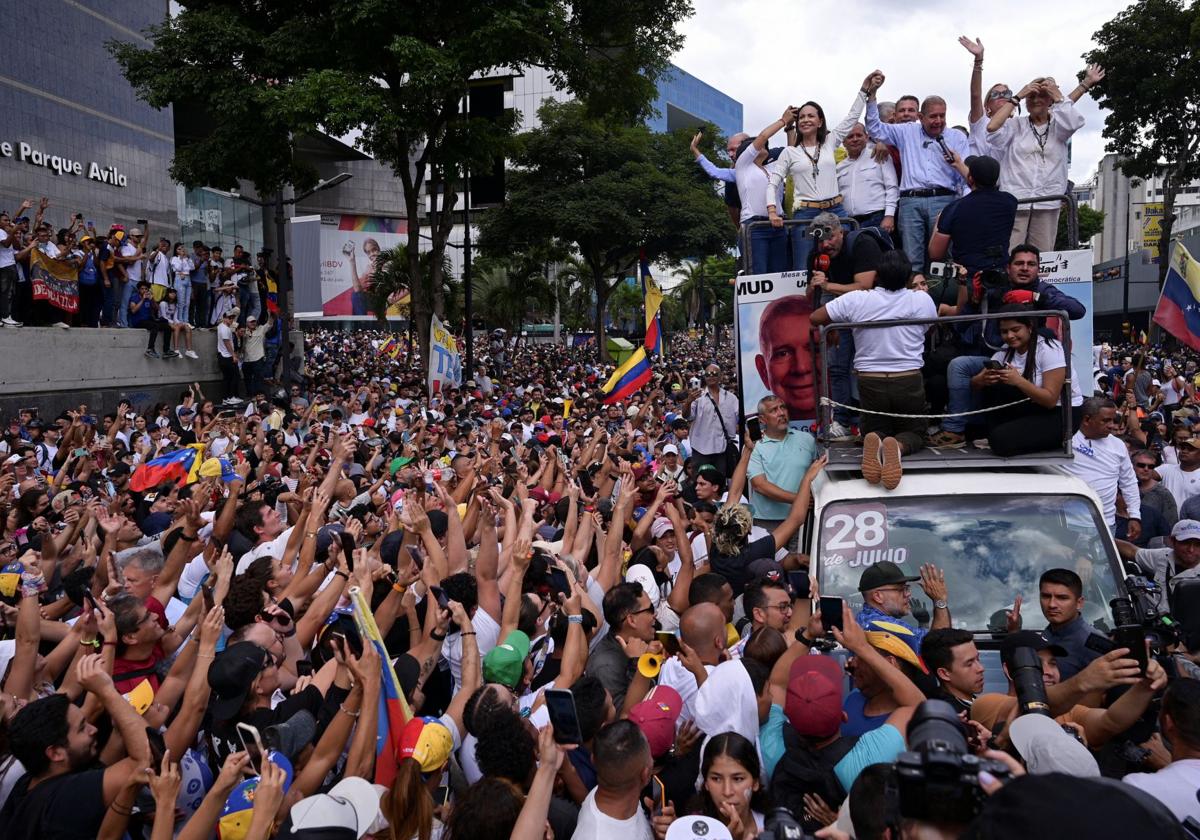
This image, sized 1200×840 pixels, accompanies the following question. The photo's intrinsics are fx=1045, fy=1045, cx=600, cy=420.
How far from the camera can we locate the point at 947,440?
6277 mm

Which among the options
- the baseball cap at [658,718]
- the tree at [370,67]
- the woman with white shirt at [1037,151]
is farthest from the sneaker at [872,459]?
the tree at [370,67]

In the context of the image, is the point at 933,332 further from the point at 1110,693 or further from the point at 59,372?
the point at 59,372

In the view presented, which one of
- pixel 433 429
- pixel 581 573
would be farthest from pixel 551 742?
pixel 433 429

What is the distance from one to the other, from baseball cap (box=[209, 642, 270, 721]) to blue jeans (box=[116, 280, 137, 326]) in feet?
58.5

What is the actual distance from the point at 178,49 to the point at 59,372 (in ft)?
27.7

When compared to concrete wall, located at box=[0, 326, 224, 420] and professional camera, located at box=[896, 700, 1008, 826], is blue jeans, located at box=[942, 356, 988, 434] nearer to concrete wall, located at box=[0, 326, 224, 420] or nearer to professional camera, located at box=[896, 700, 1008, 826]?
professional camera, located at box=[896, 700, 1008, 826]

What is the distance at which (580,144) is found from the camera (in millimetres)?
40188

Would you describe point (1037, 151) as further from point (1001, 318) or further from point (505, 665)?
point (505, 665)

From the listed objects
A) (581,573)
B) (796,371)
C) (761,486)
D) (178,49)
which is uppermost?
(178,49)

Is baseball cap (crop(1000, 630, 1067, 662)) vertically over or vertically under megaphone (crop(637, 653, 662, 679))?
over

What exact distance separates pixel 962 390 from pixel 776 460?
1.30 metres

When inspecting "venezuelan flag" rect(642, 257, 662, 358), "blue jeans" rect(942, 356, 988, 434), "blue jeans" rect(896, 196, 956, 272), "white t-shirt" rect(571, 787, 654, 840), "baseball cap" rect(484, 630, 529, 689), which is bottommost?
"white t-shirt" rect(571, 787, 654, 840)

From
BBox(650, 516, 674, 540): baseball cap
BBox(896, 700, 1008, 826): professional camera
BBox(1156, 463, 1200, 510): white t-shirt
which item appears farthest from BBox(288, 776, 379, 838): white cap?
BBox(1156, 463, 1200, 510): white t-shirt

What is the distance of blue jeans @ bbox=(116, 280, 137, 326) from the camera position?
66.0ft
